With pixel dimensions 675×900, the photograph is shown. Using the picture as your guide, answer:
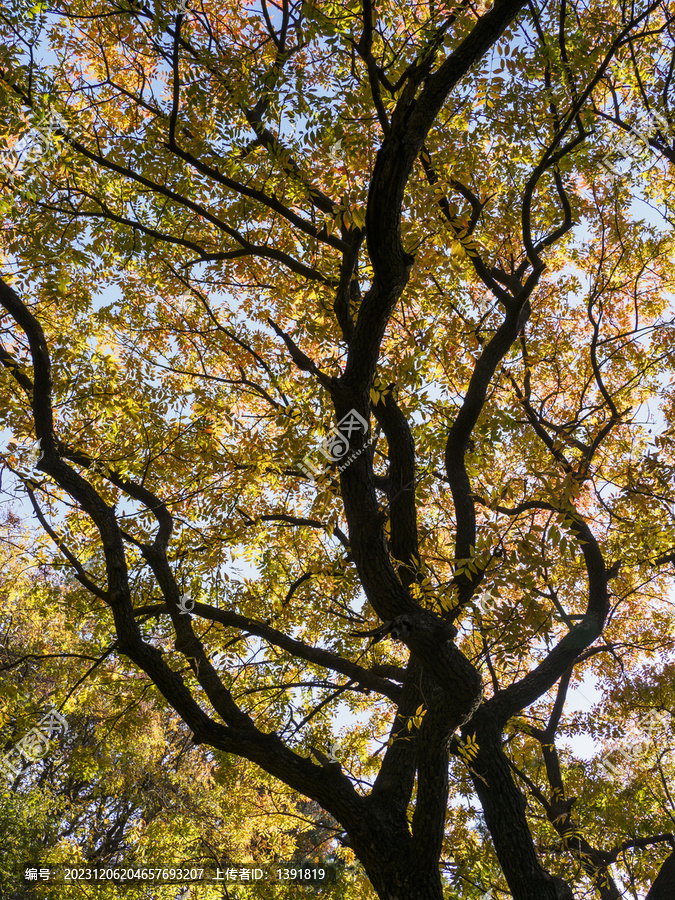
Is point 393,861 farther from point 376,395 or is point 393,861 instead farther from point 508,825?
point 376,395

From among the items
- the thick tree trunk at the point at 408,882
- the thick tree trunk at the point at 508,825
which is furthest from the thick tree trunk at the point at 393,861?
the thick tree trunk at the point at 508,825

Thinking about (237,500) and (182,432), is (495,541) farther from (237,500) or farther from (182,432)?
(182,432)

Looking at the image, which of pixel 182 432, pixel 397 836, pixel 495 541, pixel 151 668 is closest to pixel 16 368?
pixel 182 432

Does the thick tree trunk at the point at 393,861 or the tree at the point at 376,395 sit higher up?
the tree at the point at 376,395

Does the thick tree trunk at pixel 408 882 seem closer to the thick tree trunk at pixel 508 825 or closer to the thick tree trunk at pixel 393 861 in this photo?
the thick tree trunk at pixel 393 861

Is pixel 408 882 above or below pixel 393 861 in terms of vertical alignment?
below

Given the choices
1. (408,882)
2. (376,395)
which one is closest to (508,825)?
(408,882)

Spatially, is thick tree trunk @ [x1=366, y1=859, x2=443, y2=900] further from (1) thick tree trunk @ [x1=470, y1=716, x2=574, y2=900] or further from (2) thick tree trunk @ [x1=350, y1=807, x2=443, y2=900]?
(1) thick tree trunk @ [x1=470, y1=716, x2=574, y2=900]

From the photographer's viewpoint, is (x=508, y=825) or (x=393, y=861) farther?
(x=508, y=825)

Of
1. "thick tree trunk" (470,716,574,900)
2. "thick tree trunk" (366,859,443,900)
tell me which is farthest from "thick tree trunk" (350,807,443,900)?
"thick tree trunk" (470,716,574,900)

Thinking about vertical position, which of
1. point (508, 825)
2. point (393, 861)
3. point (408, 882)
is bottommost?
point (408, 882)

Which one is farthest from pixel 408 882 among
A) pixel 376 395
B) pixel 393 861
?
pixel 376 395

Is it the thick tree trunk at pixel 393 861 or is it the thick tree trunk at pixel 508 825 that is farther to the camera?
the thick tree trunk at pixel 508 825

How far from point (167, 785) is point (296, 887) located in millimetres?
6185
